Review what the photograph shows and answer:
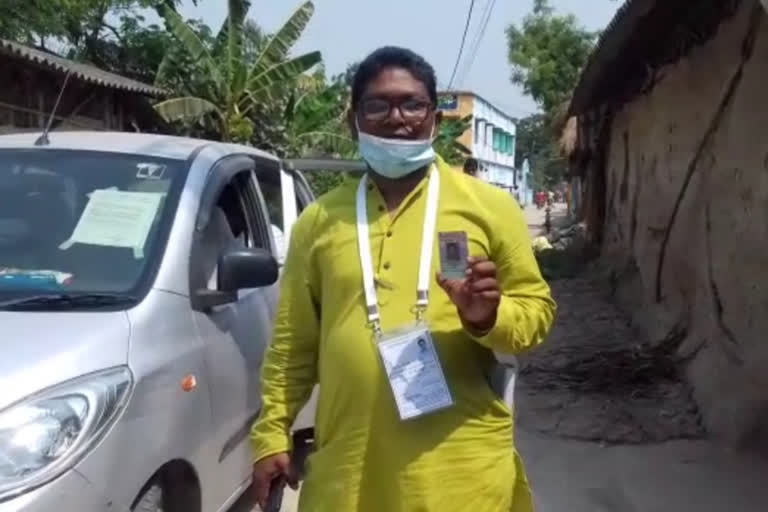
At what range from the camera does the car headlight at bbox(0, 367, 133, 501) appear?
2471mm

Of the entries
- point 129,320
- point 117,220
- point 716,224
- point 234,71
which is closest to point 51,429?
point 129,320

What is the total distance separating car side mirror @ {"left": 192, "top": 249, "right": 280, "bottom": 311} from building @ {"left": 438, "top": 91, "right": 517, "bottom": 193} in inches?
2161

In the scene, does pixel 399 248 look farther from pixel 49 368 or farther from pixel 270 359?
pixel 49 368

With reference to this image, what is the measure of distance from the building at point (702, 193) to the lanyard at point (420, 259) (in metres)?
3.48

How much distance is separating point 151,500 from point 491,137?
7432 centimetres

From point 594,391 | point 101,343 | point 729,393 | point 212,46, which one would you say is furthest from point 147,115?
point 101,343

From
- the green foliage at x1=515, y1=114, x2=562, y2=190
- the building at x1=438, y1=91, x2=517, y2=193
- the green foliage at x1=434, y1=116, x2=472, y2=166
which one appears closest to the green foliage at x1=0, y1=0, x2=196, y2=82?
the green foliage at x1=434, y1=116, x2=472, y2=166

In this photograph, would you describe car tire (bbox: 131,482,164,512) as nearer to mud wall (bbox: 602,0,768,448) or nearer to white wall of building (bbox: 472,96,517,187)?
mud wall (bbox: 602,0,768,448)

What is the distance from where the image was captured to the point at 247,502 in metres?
4.72

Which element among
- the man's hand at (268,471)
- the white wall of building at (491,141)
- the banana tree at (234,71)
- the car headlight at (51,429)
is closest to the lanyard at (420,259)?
the man's hand at (268,471)

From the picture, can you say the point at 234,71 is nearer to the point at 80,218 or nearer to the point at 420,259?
the point at 80,218

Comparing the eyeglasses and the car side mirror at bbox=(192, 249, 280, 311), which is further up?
the eyeglasses

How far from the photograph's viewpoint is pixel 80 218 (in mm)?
3594

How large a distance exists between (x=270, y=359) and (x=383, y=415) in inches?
15.4
